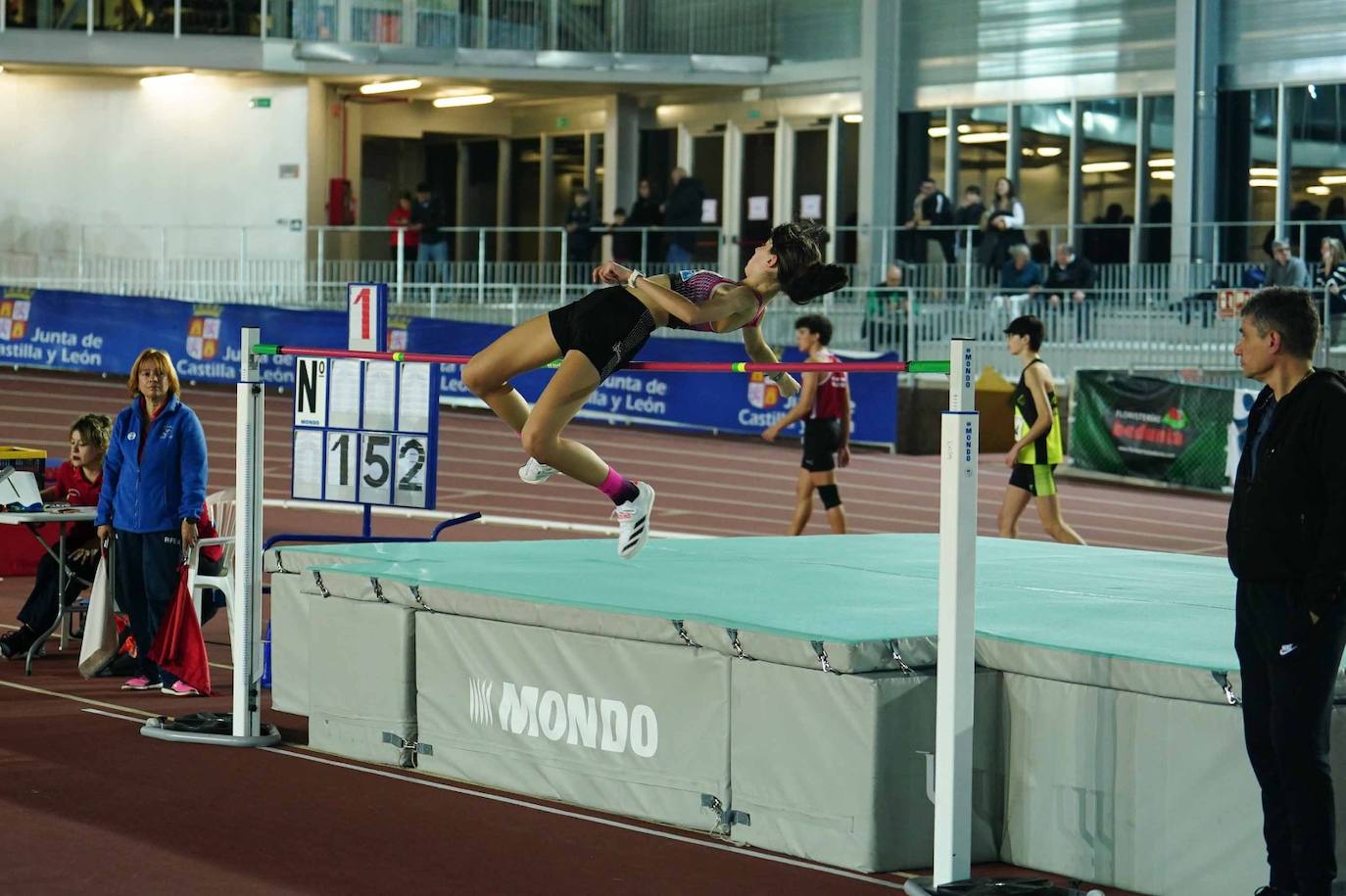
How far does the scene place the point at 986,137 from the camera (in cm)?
2792

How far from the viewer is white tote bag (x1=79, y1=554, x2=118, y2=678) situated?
930cm

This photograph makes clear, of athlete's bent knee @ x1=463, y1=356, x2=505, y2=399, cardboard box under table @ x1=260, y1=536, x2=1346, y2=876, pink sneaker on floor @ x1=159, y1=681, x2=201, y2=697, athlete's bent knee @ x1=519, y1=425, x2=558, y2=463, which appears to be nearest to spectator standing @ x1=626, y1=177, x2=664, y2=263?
pink sneaker on floor @ x1=159, y1=681, x2=201, y2=697

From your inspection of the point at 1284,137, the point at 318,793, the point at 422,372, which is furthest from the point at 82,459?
the point at 1284,137

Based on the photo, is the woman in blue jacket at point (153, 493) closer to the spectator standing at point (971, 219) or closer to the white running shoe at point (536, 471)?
the white running shoe at point (536, 471)

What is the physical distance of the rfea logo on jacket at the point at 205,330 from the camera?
24906 millimetres

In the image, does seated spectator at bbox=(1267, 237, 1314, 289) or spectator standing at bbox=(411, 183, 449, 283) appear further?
spectator standing at bbox=(411, 183, 449, 283)

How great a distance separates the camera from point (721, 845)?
6.23 m

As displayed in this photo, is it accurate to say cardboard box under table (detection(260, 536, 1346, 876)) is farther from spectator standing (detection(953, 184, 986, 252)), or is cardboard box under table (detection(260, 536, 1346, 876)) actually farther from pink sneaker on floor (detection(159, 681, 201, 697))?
spectator standing (detection(953, 184, 986, 252))

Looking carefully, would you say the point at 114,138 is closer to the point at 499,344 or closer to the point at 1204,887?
the point at 499,344

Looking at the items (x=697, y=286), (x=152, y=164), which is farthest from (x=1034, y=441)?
(x=152, y=164)

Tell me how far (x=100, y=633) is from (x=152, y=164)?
23.1 metres

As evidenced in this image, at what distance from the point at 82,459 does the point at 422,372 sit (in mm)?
2292

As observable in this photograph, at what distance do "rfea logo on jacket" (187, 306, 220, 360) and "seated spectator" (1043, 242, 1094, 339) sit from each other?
11.0 meters

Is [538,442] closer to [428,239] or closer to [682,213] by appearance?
[682,213]
